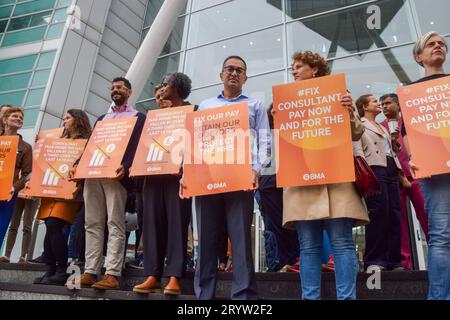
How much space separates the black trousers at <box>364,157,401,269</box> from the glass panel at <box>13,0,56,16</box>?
41.4 ft

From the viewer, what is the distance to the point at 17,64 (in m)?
Result: 11.9

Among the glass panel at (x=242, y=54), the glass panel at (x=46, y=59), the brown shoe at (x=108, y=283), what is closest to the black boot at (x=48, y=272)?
the brown shoe at (x=108, y=283)

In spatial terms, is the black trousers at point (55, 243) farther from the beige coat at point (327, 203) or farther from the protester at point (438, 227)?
the protester at point (438, 227)

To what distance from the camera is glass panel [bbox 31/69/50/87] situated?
10.9 meters

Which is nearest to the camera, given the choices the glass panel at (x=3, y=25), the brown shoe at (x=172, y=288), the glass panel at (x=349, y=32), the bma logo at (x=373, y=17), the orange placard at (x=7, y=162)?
the brown shoe at (x=172, y=288)

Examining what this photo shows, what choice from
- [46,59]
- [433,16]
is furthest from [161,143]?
[46,59]

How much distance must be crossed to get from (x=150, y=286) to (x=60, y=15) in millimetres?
11584

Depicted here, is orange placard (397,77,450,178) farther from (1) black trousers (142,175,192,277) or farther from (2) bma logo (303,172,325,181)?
(1) black trousers (142,175,192,277)

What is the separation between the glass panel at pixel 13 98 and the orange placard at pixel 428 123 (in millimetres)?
11444

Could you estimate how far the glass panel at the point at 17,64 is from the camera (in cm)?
1154

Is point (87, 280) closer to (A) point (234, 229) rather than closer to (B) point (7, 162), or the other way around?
(A) point (234, 229)

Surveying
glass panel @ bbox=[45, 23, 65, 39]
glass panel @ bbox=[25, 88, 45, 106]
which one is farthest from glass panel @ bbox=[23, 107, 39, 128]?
glass panel @ bbox=[45, 23, 65, 39]
